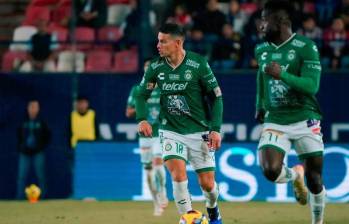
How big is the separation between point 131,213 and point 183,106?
12.9 feet

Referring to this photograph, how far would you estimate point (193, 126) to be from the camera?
10.7m

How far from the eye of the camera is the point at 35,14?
2044 centimetres

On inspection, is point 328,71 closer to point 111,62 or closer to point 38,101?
point 111,62

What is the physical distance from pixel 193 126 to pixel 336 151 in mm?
6548

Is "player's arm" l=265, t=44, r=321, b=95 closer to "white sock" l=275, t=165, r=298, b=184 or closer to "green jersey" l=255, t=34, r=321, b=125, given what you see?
"green jersey" l=255, t=34, r=321, b=125

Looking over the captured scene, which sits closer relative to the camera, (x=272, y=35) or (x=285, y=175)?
(x=272, y=35)

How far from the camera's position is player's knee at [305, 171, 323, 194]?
33.8 ft

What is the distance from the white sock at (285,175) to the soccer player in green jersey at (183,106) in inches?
26.8

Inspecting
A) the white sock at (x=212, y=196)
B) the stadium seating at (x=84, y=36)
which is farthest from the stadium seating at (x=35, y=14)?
the white sock at (x=212, y=196)

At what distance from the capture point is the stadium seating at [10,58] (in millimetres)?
19150

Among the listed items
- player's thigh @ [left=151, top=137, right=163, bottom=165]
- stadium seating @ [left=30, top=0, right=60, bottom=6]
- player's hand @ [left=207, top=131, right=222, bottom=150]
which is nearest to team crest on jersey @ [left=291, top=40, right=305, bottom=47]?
player's hand @ [left=207, top=131, right=222, bottom=150]

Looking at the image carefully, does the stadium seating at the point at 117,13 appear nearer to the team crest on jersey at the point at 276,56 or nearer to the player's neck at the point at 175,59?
the player's neck at the point at 175,59

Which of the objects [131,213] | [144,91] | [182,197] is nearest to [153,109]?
[131,213]

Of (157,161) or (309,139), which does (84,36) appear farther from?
(309,139)
